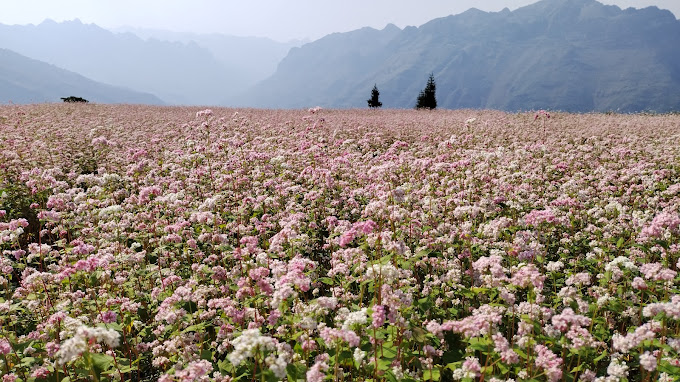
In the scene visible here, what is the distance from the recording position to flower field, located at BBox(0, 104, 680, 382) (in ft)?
11.9

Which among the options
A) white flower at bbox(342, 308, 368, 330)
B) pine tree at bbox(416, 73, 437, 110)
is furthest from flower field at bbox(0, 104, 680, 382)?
pine tree at bbox(416, 73, 437, 110)

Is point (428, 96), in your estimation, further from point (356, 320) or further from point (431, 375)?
point (356, 320)

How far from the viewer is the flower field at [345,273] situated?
11.9 ft

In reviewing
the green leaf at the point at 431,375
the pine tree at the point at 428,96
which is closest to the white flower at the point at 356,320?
the green leaf at the point at 431,375

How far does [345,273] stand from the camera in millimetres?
5012

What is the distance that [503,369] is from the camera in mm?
3650

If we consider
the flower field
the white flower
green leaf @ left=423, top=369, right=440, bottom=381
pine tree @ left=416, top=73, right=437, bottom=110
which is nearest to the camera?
the white flower

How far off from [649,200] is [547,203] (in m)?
1.84

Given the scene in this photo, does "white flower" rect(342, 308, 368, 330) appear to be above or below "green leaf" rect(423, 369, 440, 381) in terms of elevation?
above

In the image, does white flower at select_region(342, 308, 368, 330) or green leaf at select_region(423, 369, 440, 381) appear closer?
white flower at select_region(342, 308, 368, 330)

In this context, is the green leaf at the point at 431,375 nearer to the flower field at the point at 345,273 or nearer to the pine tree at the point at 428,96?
the flower field at the point at 345,273

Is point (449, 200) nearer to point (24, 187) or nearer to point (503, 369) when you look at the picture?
point (503, 369)

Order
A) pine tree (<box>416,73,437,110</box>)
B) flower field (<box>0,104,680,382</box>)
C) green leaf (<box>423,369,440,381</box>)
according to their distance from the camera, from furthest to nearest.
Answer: pine tree (<box>416,73,437,110</box>) → flower field (<box>0,104,680,382</box>) → green leaf (<box>423,369,440,381</box>)

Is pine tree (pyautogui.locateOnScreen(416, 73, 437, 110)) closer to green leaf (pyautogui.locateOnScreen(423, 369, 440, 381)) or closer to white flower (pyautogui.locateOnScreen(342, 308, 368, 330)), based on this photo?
green leaf (pyautogui.locateOnScreen(423, 369, 440, 381))
